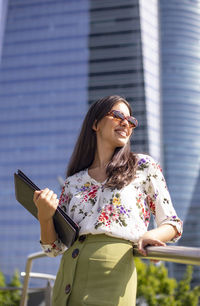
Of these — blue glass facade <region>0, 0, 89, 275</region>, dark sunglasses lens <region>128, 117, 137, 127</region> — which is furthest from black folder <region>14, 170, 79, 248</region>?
blue glass facade <region>0, 0, 89, 275</region>

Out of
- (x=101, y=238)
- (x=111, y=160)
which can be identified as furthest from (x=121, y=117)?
(x=101, y=238)

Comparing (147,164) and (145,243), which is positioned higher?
(147,164)

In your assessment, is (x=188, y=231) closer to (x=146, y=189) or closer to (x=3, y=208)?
(x=3, y=208)

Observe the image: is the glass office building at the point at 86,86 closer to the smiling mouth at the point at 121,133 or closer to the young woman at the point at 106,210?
the young woman at the point at 106,210

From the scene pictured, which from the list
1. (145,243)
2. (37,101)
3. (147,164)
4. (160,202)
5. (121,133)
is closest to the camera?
(145,243)

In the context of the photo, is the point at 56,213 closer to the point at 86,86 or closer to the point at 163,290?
the point at 163,290

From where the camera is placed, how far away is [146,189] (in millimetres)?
1728

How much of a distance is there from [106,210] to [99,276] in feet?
0.94

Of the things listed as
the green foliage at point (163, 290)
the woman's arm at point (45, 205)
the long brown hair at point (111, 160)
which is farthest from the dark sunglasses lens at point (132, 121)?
the green foliage at point (163, 290)

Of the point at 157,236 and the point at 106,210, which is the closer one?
the point at 157,236

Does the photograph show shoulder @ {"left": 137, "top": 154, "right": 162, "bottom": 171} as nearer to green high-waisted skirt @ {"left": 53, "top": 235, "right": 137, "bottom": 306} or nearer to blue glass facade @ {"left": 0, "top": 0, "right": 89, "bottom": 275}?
green high-waisted skirt @ {"left": 53, "top": 235, "right": 137, "bottom": 306}

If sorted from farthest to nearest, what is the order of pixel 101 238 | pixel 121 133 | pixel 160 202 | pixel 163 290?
pixel 163 290 < pixel 121 133 < pixel 160 202 < pixel 101 238

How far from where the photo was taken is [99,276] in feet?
4.70

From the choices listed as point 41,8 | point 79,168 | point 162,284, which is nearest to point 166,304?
point 162,284
